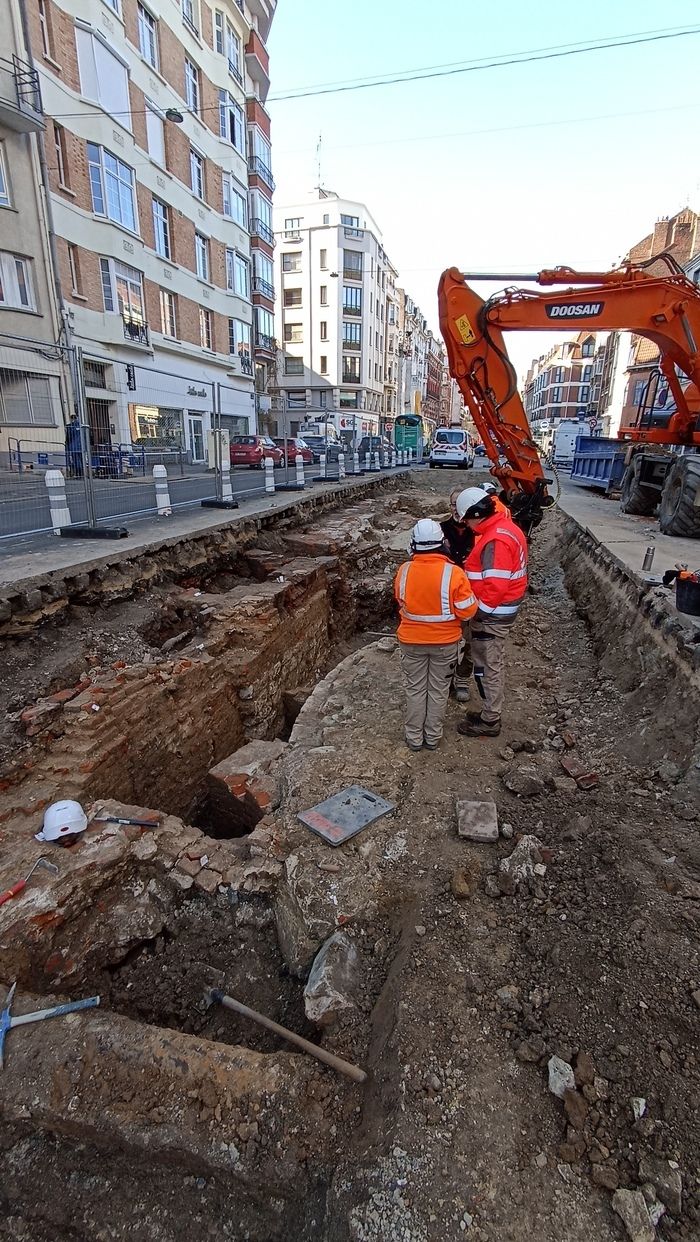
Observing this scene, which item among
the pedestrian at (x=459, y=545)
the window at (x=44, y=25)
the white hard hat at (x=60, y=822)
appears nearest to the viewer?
the white hard hat at (x=60, y=822)

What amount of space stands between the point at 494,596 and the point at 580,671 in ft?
6.78

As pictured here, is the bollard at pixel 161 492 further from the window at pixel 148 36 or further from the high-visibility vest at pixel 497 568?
the window at pixel 148 36

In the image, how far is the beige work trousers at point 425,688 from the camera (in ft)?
13.8

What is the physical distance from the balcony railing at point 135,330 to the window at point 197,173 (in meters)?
7.87

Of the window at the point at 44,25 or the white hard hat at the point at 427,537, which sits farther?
the window at the point at 44,25

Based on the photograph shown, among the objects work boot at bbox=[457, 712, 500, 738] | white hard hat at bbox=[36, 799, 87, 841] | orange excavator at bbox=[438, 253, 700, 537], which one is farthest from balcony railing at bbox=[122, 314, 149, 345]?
white hard hat at bbox=[36, 799, 87, 841]

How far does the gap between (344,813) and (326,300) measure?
54714mm

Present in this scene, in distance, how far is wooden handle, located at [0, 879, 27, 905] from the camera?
2.91 metres

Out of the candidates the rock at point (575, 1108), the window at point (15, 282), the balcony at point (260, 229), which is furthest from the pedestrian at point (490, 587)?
the balcony at point (260, 229)

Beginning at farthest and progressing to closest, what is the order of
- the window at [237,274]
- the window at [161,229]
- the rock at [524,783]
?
the window at [237,274], the window at [161,229], the rock at [524,783]

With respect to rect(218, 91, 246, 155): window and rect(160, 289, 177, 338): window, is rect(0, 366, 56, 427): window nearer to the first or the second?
rect(160, 289, 177, 338): window

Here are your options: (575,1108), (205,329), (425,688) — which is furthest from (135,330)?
(575,1108)

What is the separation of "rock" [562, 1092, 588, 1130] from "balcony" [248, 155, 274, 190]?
136 feet

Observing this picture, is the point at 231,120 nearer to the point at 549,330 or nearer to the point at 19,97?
the point at 19,97
